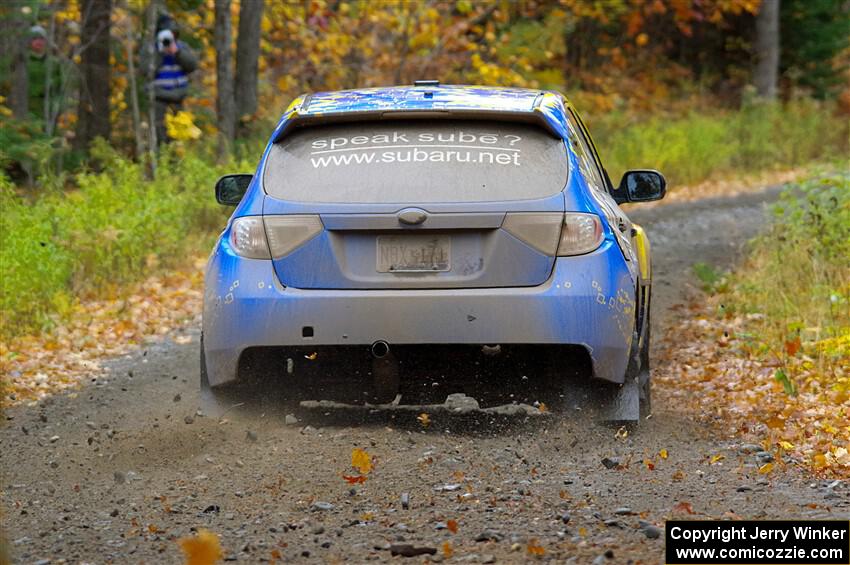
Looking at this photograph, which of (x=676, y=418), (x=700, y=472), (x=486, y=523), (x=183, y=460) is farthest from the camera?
(x=676, y=418)

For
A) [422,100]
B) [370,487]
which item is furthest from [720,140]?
[370,487]

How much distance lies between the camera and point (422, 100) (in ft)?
22.8

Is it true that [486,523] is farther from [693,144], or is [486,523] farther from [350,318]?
[693,144]

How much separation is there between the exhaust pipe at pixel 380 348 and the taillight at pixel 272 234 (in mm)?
555

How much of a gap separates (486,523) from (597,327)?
4.64ft

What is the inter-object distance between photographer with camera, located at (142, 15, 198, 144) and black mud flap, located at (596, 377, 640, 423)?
13678mm

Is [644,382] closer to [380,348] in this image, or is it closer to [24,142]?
[380,348]

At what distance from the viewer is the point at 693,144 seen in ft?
81.5

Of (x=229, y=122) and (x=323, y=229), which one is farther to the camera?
(x=229, y=122)

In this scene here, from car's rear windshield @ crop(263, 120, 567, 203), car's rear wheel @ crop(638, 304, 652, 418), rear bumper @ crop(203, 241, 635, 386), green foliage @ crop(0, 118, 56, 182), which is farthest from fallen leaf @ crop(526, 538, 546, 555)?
green foliage @ crop(0, 118, 56, 182)

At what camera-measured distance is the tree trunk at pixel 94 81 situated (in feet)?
74.4

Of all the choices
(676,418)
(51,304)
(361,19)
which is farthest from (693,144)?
(676,418)

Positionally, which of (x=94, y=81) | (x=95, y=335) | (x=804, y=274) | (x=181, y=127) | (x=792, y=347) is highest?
(x=792, y=347)

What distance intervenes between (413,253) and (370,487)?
1064 mm
